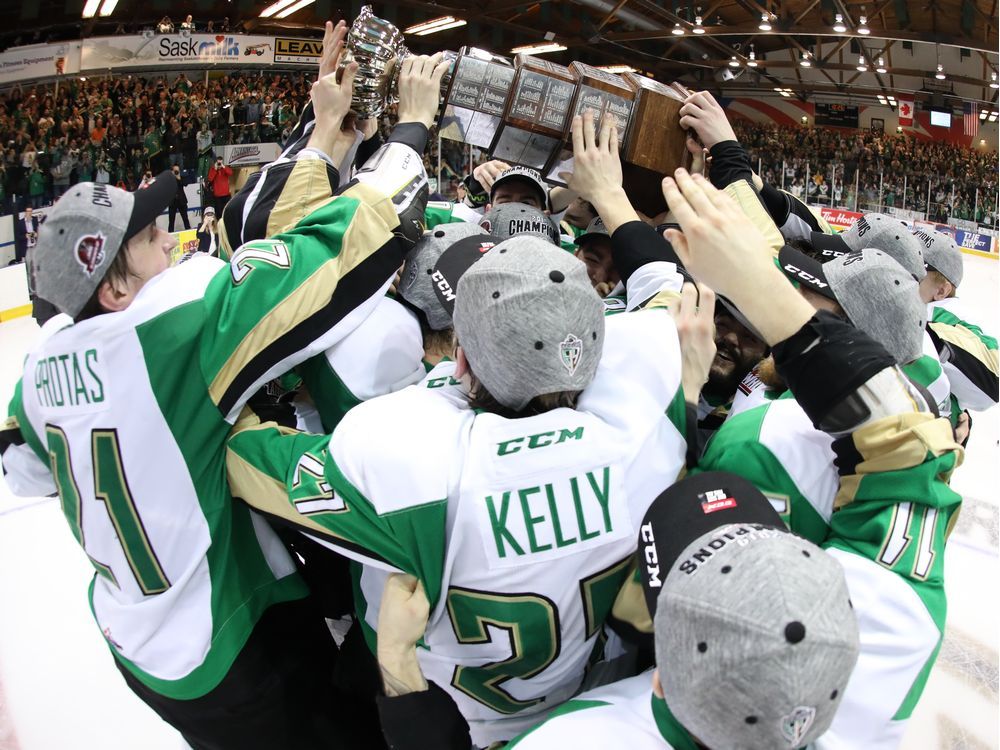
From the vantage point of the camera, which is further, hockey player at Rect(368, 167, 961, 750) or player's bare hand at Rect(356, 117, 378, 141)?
player's bare hand at Rect(356, 117, 378, 141)

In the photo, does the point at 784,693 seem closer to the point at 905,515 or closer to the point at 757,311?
the point at 905,515

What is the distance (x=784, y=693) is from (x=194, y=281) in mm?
1013

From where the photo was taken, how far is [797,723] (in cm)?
70

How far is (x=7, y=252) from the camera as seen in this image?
26.3 ft

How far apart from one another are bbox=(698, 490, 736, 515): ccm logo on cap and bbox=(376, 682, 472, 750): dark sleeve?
49cm

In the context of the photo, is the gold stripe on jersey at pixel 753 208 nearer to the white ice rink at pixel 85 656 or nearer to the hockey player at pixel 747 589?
the hockey player at pixel 747 589

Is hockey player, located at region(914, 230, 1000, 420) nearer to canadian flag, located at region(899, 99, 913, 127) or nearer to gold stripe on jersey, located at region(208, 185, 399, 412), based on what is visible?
gold stripe on jersey, located at region(208, 185, 399, 412)

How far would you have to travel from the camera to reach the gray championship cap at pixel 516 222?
1975mm

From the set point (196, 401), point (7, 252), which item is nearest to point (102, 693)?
point (196, 401)

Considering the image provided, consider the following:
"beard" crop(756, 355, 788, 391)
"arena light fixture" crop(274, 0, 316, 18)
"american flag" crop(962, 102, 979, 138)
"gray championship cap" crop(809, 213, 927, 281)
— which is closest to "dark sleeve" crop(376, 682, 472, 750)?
"beard" crop(756, 355, 788, 391)

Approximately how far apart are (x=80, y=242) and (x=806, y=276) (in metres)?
1.20

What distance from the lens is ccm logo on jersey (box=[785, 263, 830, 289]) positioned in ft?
4.47

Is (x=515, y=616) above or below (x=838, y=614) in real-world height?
below

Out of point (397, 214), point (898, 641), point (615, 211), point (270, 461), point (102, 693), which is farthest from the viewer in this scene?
point (102, 693)
